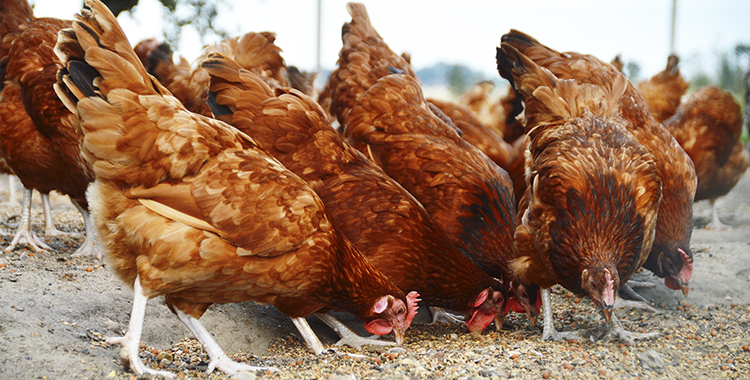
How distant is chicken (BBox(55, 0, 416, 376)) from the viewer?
184 centimetres

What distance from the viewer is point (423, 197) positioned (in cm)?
296

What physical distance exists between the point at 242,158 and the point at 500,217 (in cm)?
145

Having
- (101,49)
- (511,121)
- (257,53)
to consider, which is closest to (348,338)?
(101,49)

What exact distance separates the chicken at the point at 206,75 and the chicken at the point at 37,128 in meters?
0.77

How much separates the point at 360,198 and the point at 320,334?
76 cm

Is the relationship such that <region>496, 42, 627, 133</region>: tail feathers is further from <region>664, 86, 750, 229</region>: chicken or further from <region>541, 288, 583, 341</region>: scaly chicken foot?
<region>664, 86, 750, 229</region>: chicken

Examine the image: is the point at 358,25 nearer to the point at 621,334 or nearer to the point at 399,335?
the point at 399,335

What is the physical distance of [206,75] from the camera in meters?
3.74

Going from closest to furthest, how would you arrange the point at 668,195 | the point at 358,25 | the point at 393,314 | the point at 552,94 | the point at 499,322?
the point at 393,314 < the point at 499,322 < the point at 552,94 < the point at 668,195 < the point at 358,25

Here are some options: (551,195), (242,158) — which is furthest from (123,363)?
(551,195)

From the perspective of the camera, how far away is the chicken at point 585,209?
2.31m

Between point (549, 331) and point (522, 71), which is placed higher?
point (522, 71)

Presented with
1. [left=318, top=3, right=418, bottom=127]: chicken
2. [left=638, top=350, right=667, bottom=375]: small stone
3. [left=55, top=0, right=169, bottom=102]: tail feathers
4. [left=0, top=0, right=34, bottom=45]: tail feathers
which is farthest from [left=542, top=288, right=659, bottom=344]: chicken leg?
[left=0, top=0, right=34, bottom=45]: tail feathers

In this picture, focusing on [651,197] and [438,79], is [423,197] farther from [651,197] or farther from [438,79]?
[438,79]
